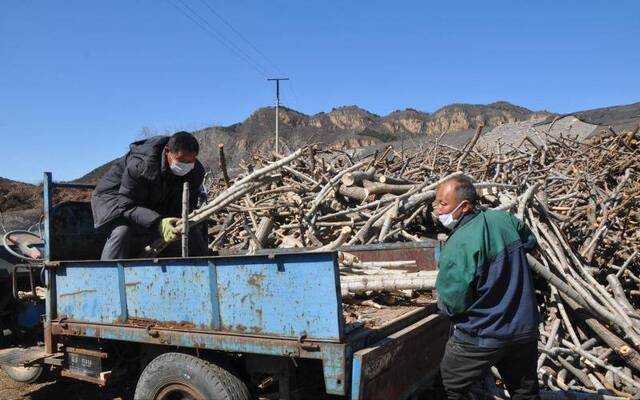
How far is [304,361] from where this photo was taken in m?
3.00

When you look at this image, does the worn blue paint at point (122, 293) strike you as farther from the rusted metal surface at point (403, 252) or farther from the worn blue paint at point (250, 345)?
the rusted metal surface at point (403, 252)

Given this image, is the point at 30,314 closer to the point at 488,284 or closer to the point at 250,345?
the point at 250,345

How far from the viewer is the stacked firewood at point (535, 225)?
177 inches

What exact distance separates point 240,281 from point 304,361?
619 mm

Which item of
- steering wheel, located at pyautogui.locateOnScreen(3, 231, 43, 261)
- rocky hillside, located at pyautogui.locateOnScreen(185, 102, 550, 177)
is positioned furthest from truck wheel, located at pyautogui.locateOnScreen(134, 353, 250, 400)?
rocky hillside, located at pyautogui.locateOnScreen(185, 102, 550, 177)

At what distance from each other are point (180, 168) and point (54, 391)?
9.77ft

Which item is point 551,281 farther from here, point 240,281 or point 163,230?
point 163,230

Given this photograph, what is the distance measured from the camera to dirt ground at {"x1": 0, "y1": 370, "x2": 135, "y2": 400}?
503 cm

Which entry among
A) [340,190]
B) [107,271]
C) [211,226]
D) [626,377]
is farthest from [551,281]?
[211,226]

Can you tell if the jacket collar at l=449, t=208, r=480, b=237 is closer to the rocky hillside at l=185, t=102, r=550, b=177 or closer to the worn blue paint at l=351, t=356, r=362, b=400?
the worn blue paint at l=351, t=356, r=362, b=400

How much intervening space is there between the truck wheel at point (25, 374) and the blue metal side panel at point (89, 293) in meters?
1.34

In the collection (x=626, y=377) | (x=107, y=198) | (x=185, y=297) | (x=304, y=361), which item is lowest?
(x=626, y=377)

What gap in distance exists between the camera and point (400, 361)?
298cm

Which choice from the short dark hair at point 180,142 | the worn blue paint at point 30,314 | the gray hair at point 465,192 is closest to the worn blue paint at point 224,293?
the gray hair at point 465,192
